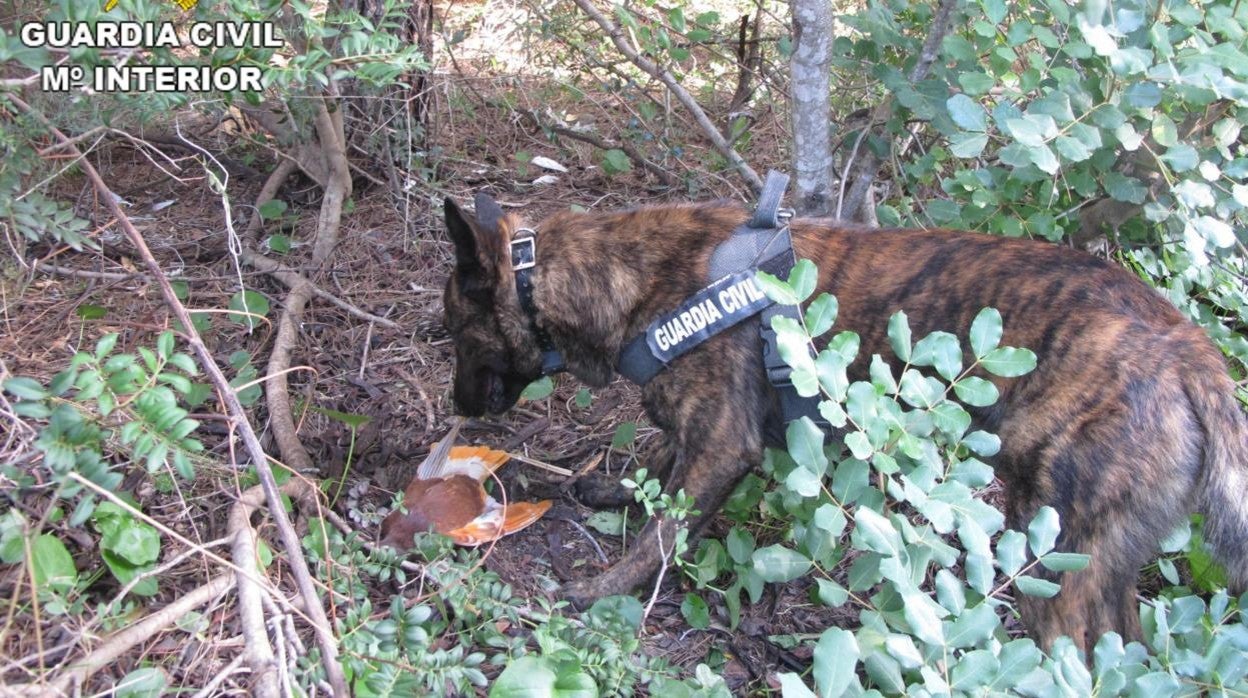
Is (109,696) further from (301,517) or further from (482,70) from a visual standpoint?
(482,70)

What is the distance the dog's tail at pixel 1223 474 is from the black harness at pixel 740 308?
1.20 m

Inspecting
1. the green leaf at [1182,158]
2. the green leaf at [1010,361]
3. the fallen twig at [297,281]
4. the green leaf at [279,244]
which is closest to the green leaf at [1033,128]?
the green leaf at [1182,158]

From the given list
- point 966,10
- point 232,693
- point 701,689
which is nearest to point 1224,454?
point 701,689

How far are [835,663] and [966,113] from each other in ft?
6.41

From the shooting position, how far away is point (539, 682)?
2.62 metres

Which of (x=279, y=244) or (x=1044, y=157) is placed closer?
(x=1044, y=157)

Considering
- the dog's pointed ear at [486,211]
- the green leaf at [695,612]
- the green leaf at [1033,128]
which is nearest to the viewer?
the green leaf at [1033,128]

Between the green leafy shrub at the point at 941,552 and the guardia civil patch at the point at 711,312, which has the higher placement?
the guardia civil patch at the point at 711,312

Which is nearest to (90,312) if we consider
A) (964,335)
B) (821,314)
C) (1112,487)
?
(821,314)

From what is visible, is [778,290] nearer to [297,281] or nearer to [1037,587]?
[1037,587]

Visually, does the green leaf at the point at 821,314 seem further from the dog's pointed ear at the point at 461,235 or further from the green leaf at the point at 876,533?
the dog's pointed ear at the point at 461,235

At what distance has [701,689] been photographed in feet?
9.34

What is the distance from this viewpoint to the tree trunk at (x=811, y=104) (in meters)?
4.18

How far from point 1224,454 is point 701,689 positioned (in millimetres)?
1598
